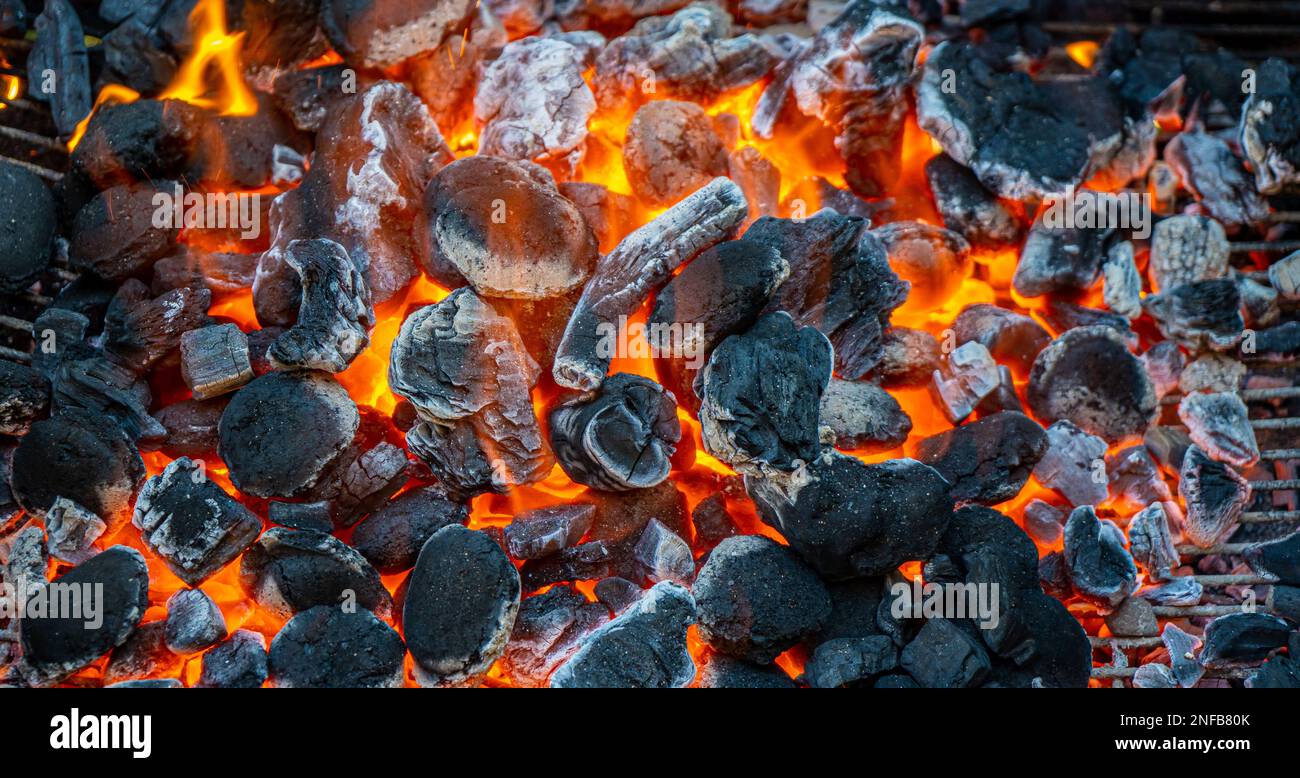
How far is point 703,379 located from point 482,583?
30.8 inches

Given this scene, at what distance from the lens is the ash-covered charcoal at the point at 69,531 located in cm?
259

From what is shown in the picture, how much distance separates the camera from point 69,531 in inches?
102

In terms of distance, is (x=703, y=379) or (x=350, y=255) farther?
(x=350, y=255)

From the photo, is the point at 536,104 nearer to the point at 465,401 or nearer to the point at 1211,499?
the point at 465,401

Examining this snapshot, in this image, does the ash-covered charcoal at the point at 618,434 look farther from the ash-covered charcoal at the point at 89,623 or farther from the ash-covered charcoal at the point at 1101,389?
the ash-covered charcoal at the point at 1101,389

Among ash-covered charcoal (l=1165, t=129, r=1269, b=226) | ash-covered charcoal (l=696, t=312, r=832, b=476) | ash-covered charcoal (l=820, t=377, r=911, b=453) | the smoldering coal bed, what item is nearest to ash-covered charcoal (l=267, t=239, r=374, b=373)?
the smoldering coal bed

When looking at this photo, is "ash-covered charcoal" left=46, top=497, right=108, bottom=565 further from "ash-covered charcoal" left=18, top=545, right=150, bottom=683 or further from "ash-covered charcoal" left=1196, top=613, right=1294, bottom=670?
"ash-covered charcoal" left=1196, top=613, right=1294, bottom=670

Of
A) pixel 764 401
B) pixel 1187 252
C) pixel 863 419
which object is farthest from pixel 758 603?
pixel 1187 252

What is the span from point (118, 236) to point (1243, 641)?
128 inches

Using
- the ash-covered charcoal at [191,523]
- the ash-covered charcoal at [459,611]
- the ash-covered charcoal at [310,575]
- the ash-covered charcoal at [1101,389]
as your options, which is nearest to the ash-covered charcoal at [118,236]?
the ash-covered charcoal at [191,523]

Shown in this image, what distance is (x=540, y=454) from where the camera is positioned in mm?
2758

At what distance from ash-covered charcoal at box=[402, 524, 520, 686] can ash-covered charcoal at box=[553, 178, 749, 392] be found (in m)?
0.54
